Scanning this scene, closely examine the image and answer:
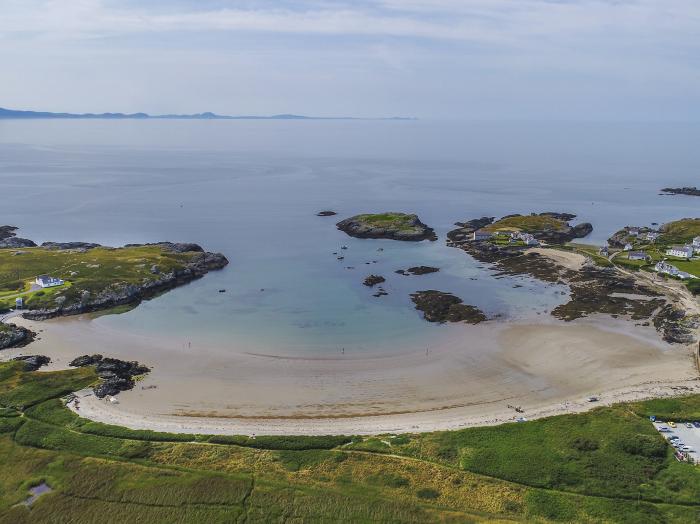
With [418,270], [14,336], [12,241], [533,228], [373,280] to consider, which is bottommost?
[14,336]

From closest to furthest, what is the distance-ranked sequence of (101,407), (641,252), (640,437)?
(640,437)
(101,407)
(641,252)

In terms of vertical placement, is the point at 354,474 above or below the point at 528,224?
below

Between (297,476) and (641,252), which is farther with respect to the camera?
(641,252)

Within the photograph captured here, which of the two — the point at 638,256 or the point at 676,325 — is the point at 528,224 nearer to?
the point at 638,256

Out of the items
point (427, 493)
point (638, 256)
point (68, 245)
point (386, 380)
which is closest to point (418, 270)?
point (386, 380)

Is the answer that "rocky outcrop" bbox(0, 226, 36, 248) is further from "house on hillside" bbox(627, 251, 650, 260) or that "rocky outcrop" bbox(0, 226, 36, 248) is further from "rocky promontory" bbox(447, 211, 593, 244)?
"house on hillside" bbox(627, 251, 650, 260)

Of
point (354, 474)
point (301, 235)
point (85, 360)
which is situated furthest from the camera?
point (301, 235)

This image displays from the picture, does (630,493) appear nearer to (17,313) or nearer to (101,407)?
(101,407)

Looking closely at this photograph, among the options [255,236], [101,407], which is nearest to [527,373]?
[101,407]
